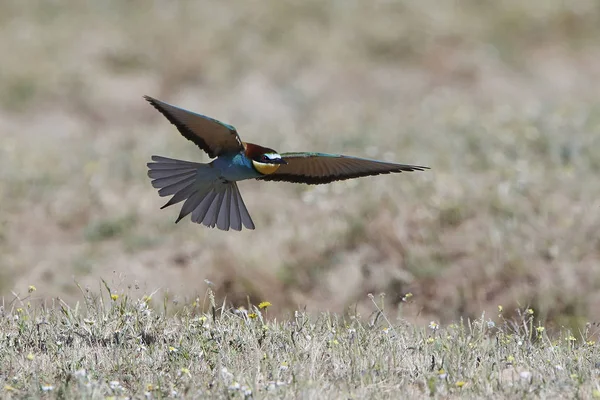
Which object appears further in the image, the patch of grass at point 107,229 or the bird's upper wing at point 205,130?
the patch of grass at point 107,229

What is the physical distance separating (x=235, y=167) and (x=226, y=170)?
0.20 ft

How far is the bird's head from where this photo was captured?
4398 millimetres

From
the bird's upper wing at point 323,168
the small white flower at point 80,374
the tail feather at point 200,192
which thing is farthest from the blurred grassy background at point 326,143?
the small white flower at point 80,374

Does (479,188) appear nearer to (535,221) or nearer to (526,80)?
(535,221)

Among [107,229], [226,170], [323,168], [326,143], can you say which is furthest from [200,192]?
[326,143]

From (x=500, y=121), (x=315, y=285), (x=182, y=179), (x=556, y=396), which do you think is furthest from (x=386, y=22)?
(x=556, y=396)

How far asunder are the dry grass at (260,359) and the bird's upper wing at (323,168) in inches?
30.1

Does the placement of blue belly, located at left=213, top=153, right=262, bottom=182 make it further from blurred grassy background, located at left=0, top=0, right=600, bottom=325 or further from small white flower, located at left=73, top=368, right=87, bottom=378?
small white flower, located at left=73, top=368, right=87, bottom=378

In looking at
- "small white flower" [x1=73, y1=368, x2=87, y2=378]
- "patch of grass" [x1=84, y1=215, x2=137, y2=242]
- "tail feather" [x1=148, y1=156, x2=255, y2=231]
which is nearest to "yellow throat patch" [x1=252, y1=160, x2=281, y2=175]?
"tail feather" [x1=148, y1=156, x2=255, y2=231]

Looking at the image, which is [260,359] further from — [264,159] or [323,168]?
[323,168]

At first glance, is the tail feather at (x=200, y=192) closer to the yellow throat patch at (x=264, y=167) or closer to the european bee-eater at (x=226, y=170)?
the european bee-eater at (x=226, y=170)

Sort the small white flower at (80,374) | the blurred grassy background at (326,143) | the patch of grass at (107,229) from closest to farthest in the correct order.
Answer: the small white flower at (80,374) → the blurred grassy background at (326,143) → the patch of grass at (107,229)

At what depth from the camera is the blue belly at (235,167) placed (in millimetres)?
4504

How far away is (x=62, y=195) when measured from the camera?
885cm
